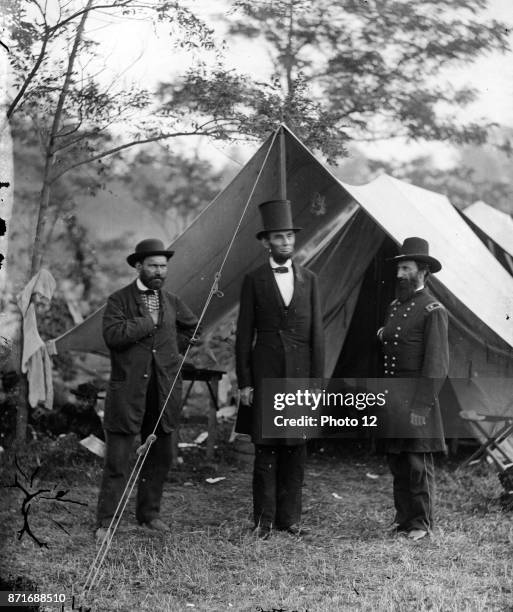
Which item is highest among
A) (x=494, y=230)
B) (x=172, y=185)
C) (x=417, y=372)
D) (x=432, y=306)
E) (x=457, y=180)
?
(x=457, y=180)

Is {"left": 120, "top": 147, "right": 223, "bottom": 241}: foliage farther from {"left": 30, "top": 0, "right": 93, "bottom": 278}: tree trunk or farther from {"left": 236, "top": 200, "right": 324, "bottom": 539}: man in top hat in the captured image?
{"left": 236, "top": 200, "right": 324, "bottom": 539}: man in top hat

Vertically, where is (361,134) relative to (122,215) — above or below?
above

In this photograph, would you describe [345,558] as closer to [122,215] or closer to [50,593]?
[50,593]

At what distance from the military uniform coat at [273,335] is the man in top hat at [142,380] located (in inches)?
15.8

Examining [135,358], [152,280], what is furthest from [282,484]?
[152,280]

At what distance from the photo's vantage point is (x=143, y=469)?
445cm

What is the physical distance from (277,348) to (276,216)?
2.40 feet

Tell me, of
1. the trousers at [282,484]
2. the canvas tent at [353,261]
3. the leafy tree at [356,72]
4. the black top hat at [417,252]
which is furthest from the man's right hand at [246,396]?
the leafy tree at [356,72]

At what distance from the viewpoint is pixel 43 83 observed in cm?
583

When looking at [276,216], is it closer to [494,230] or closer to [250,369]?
[250,369]

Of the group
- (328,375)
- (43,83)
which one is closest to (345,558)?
(328,375)

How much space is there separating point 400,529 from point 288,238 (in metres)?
1.72

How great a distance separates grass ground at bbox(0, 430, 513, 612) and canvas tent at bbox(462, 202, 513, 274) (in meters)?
1.98

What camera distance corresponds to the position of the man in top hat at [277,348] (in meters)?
4.34
